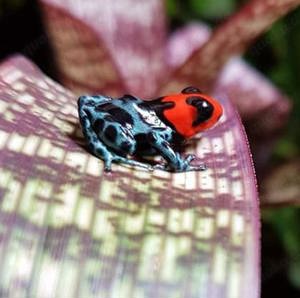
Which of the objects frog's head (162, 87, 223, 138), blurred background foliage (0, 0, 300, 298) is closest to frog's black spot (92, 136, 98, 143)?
frog's head (162, 87, 223, 138)

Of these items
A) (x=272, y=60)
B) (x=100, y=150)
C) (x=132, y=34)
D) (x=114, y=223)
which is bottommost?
(x=114, y=223)

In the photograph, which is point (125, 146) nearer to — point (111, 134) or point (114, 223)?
point (111, 134)

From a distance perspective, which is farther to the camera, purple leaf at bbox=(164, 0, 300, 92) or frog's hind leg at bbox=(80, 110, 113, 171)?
purple leaf at bbox=(164, 0, 300, 92)

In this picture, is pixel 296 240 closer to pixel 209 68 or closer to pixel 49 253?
pixel 209 68

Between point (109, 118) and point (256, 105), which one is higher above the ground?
point (256, 105)

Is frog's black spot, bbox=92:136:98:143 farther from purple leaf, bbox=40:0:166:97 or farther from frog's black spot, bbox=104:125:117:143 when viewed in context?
purple leaf, bbox=40:0:166:97

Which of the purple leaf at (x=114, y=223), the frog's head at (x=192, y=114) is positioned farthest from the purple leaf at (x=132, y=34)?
the purple leaf at (x=114, y=223)

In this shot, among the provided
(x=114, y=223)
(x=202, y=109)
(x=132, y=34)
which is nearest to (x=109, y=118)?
(x=202, y=109)
